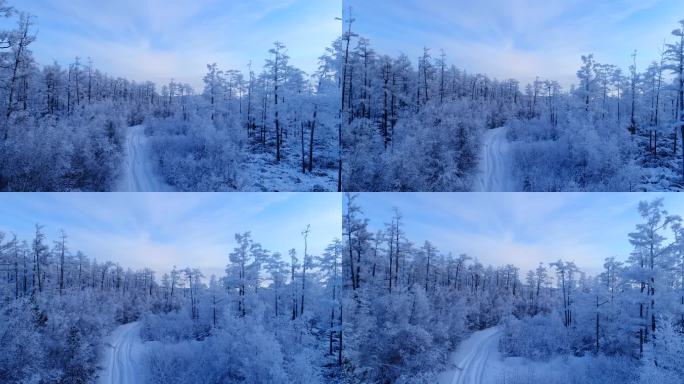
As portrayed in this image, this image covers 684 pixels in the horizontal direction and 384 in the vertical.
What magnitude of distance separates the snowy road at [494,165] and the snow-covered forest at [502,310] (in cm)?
83

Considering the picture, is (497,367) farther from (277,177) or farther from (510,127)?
(277,177)

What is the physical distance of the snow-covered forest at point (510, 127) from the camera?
521cm

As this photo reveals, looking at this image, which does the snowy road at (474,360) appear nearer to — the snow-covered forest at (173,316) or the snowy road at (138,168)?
the snow-covered forest at (173,316)

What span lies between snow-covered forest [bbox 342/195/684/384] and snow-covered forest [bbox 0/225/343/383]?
0.37 metres

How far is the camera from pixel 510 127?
5359 millimetres

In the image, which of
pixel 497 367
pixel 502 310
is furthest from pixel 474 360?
pixel 502 310

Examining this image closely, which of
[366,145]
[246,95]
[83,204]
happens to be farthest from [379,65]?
[83,204]

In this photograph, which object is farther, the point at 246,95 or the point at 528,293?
the point at 528,293

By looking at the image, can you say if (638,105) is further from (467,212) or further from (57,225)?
(57,225)

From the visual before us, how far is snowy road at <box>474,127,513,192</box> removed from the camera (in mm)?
5293

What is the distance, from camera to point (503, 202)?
17.9 feet

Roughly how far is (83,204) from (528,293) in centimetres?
471

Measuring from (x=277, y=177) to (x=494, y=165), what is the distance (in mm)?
2258

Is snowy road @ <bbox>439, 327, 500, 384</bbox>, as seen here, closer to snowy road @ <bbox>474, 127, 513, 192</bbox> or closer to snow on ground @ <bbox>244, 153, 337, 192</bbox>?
snowy road @ <bbox>474, 127, 513, 192</bbox>
